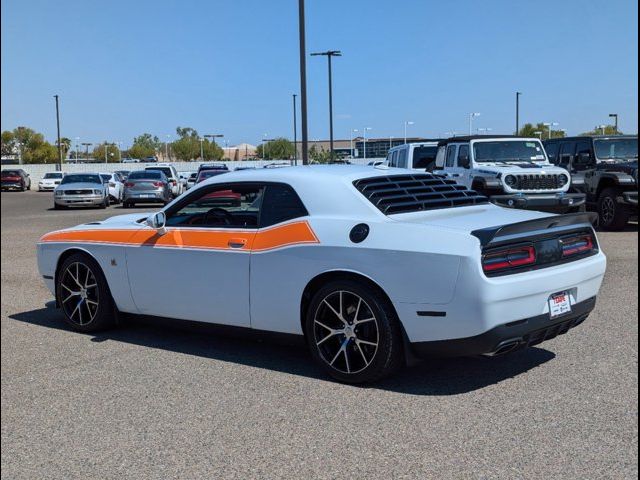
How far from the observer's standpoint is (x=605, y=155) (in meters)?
16.9

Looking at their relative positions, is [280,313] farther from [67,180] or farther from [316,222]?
[67,180]

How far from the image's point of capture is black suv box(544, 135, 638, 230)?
1536 cm

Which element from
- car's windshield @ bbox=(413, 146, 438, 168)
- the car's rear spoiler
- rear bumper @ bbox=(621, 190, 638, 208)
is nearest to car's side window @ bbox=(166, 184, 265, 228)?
the car's rear spoiler

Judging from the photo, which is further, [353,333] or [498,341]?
[353,333]

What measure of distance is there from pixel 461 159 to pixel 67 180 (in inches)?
696

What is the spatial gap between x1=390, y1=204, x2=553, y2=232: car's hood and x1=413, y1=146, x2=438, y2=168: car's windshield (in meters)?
13.5

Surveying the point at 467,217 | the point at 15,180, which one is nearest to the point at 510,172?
the point at 467,217

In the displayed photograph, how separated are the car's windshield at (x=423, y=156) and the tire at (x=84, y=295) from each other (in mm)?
13352

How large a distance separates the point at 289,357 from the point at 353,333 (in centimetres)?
92

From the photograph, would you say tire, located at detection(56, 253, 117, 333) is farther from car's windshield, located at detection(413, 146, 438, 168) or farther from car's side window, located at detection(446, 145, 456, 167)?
car's windshield, located at detection(413, 146, 438, 168)

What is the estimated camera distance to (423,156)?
19.3 meters

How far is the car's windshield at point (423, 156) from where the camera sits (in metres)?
19.1

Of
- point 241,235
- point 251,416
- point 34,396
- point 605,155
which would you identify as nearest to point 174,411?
point 251,416

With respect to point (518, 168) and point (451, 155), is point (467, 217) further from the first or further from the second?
point (451, 155)
